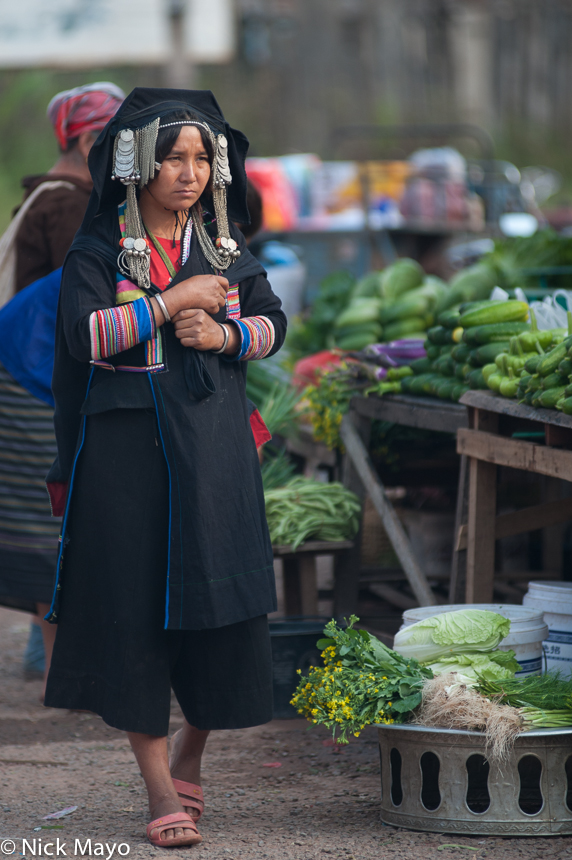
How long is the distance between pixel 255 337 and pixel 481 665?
1.10 meters

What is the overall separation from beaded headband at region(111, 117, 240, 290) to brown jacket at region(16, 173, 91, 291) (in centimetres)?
117

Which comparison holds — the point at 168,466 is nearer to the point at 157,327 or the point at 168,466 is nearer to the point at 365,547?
the point at 157,327

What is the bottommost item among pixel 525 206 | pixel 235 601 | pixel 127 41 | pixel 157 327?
pixel 235 601

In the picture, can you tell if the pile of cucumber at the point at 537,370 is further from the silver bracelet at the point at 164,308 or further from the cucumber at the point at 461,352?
the silver bracelet at the point at 164,308

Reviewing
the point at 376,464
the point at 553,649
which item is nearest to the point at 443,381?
the point at 376,464

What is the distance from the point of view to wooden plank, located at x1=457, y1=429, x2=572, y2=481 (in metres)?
3.05

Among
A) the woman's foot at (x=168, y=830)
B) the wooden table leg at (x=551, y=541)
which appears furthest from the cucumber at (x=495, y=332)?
the woman's foot at (x=168, y=830)

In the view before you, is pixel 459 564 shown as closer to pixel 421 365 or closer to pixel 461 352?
pixel 461 352

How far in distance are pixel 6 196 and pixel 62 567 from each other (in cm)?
1514

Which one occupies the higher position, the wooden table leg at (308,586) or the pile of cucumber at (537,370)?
the pile of cucumber at (537,370)

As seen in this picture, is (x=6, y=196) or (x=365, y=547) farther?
(x=6, y=196)

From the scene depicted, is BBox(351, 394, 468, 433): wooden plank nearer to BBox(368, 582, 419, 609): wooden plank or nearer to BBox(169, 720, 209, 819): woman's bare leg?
BBox(368, 582, 419, 609): wooden plank

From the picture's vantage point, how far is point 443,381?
4137 mm

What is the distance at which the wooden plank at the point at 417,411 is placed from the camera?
3.90 meters
